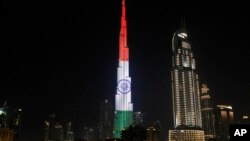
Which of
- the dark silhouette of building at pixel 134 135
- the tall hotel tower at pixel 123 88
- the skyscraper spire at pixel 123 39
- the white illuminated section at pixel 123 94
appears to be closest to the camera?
the dark silhouette of building at pixel 134 135

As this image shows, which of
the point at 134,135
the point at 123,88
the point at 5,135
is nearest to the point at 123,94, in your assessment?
the point at 123,88

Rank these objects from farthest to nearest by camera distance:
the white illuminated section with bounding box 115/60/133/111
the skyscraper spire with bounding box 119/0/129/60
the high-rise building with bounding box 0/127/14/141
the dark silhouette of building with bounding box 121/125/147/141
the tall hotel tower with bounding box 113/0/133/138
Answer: the white illuminated section with bounding box 115/60/133/111 < the tall hotel tower with bounding box 113/0/133/138 < the skyscraper spire with bounding box 119/0/129/60 < the high-rise building with bounding box 0/127/14/141 < the dark silhouette of building with bounding box 121/125/147/141

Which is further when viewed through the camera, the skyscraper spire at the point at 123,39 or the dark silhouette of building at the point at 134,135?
the skyscraper spire at the point at 123,39

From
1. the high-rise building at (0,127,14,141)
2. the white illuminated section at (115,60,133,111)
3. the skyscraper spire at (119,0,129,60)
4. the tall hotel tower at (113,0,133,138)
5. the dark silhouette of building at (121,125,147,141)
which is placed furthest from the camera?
the white illuminated section at (115,60,133,111)

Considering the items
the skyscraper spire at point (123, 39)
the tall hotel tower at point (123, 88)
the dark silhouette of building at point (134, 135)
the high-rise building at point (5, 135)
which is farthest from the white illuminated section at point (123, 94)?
the dark silhouette of building at point (134, 135)

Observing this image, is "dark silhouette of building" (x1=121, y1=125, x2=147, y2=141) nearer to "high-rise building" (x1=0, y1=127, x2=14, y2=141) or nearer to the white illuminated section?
"high-rise building" (x1=0, y1=127, x2=14, y2=141)

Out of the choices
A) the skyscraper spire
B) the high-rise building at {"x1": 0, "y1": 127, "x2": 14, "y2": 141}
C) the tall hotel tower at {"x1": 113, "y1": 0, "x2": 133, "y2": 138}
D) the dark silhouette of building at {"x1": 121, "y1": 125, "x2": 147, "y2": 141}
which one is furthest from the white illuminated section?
the dark silhouette of building at {"x1": 121, "y1": 125, "x2": 147, "y2": 141}

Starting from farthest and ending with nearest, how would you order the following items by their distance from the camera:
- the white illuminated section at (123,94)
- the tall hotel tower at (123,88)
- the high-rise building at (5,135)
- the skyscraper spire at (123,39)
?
the white illuminated section at (123,94), the tall hotel tower at (123,88), the skyscraper spire at (123,39), the high-rise building at (5,135)

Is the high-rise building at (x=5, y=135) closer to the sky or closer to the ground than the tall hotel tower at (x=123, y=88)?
closer to the ground

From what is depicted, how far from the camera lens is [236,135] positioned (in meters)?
9.73

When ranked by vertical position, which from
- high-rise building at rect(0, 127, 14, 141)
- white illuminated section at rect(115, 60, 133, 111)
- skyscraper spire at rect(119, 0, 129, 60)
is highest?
skyscraper spire at rect(119, 0, 129, 60)

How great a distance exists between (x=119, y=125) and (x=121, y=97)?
64.6 ft

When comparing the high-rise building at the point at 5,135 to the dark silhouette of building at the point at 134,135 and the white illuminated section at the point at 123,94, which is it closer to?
the dark silhouette of building at the point at 134,135

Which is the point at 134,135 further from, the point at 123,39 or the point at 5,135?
the point at 123,39
